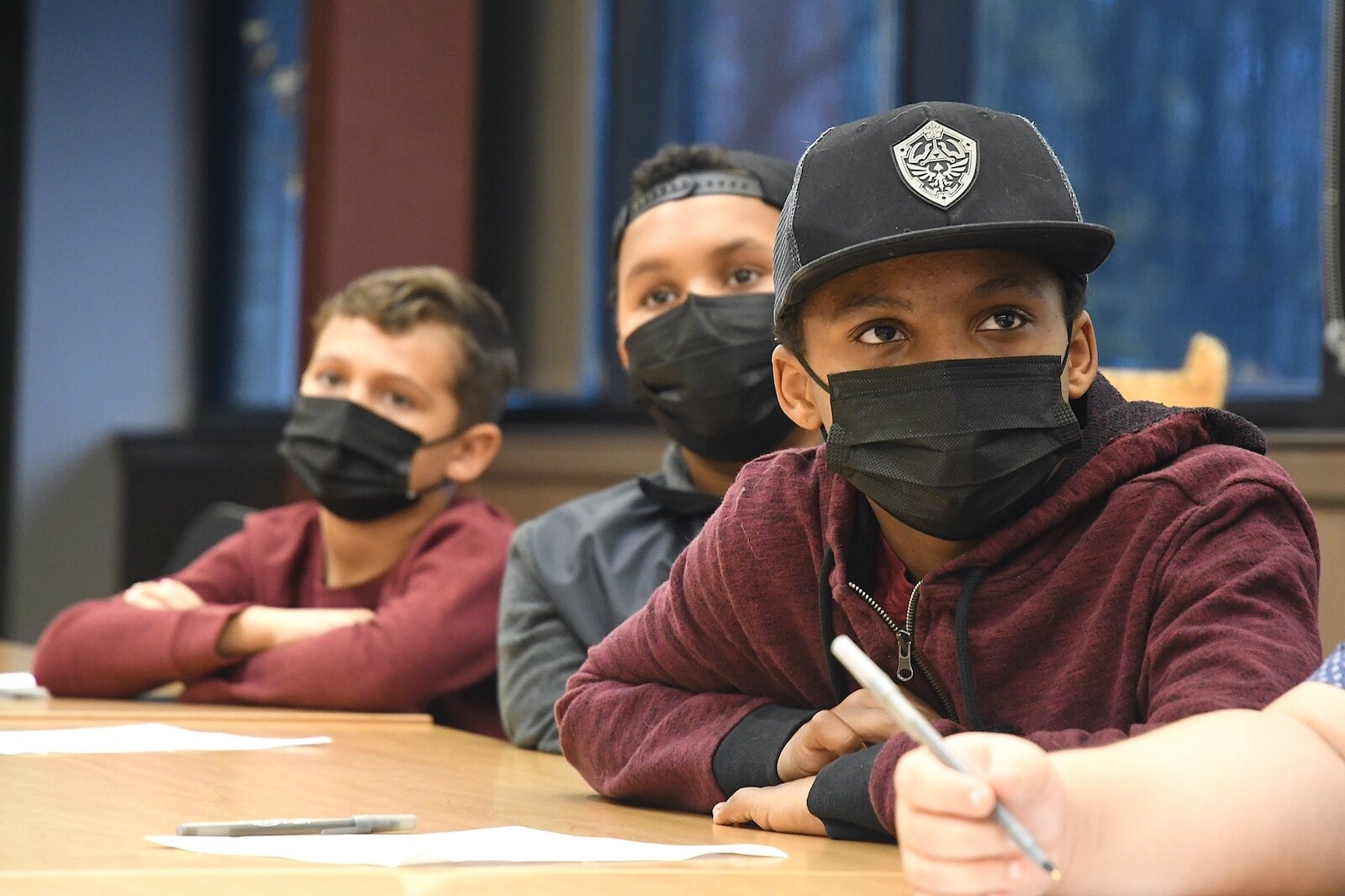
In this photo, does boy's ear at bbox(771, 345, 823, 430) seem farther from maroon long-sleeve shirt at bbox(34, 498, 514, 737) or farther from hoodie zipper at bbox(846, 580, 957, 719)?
maroon long-sleeve shirt at bbox(34, 498, 514, 737)

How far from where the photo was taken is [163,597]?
2615mm

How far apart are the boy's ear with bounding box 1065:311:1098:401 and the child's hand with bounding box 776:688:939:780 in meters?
0.29

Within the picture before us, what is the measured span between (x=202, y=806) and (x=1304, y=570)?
36.3 inches

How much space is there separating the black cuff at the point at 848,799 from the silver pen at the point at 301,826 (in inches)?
12.9

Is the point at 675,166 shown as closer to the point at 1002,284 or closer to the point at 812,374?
the point at 812,374

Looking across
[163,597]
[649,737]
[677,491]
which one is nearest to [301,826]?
[649,737]

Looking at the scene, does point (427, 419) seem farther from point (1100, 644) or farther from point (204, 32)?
point (204, 32)

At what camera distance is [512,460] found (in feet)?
15.2

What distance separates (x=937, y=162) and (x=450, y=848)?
2.03 feet

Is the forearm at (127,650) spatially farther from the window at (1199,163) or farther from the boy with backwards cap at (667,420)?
the window at (1199,163)

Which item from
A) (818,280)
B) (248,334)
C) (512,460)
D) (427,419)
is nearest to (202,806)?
(818,280)

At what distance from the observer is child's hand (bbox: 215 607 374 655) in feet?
7.97

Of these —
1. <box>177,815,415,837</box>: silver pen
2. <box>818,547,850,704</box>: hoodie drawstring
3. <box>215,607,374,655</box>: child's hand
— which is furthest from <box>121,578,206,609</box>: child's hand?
<box>818,547,850,704</box>: hoodie drawstring

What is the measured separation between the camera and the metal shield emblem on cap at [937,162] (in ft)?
4.01
